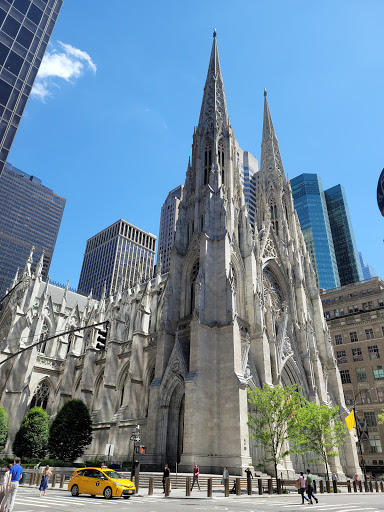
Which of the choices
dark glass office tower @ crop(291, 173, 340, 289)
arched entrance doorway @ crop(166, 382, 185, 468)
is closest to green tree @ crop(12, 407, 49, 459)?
arched entrance doorway @ crop(166, 382, 185, 468)

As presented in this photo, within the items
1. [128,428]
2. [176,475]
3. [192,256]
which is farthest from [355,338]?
[176,475]

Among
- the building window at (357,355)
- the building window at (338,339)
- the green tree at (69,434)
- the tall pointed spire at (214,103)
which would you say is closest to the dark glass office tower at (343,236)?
the building window at (338,339)

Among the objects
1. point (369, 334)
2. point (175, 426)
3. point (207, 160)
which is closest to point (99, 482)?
point (175, 426)

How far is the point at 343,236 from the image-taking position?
117 m

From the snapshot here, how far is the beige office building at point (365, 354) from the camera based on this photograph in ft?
151

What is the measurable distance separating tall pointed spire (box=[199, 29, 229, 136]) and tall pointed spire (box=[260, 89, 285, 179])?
13892mm

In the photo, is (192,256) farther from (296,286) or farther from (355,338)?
(355,338)

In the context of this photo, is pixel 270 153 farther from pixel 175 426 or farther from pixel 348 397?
pixel 175 426

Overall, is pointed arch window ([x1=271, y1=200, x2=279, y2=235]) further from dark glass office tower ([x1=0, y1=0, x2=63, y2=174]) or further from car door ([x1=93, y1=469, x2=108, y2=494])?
car door ([x1=93, y1=469, x2=108, y2=494])

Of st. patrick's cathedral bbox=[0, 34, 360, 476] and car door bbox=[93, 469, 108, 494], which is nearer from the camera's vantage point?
car door bbox=[93, 469, 108, 494]

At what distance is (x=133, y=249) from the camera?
148375 millimetres

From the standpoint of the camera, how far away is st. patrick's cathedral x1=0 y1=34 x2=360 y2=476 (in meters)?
26.7

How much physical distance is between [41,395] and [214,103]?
42335 millimetres

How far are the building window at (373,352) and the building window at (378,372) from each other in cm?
145
